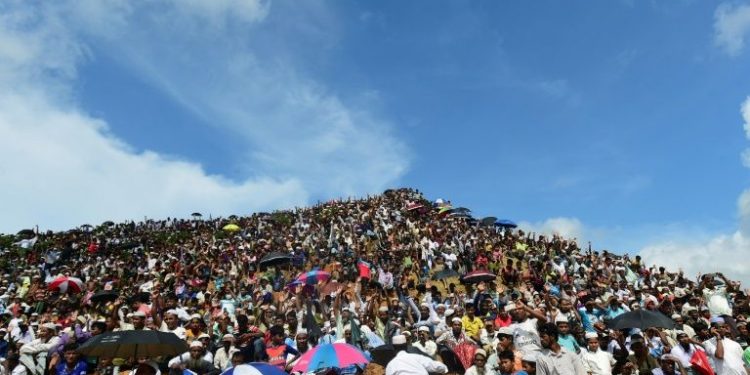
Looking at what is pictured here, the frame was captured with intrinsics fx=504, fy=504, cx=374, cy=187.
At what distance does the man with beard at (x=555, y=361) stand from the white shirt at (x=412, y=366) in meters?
1.56

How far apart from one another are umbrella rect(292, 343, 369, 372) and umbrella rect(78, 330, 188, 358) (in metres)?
2.12

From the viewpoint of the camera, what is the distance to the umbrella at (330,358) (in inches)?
272

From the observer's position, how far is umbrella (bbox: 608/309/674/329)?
9469 mm

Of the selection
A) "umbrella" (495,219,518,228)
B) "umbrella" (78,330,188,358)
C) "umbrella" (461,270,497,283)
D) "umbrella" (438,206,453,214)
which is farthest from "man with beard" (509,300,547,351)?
"umbrella" (438,206,453,214)

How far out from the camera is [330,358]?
698 centimetres

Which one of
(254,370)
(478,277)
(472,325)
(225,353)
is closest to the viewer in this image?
(254,370)

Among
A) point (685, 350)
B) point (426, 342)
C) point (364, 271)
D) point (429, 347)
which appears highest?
point (364, 271)

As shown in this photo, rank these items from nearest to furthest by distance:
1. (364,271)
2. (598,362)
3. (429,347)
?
1. (598,362)
2. (429,347)
3. (364,271)

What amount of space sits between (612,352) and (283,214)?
3642 centimetres

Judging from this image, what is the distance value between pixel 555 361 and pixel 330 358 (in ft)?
10.6

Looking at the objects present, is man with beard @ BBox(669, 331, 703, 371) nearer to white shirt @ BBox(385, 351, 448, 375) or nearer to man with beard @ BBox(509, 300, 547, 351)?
man with beard @ BBox(509, 300, 547, 351)

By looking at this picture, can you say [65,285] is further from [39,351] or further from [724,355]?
[724,355]

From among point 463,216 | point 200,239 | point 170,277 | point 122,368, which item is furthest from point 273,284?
point 463,216

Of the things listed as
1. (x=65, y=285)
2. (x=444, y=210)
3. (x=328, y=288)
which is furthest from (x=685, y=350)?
(x=444, y=210)
